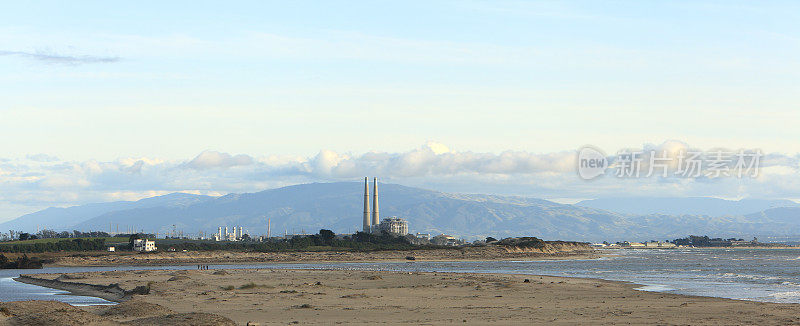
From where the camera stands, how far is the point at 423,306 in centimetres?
4709

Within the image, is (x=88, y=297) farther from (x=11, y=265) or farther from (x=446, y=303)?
(x=11, y=265)

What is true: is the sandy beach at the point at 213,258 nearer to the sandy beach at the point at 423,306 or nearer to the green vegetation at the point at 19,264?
the green vegetation at the point at 19,264

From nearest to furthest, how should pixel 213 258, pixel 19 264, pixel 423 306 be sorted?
pixel 423 306, pixel 19 264, pixel 213 258

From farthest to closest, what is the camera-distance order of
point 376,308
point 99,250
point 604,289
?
1. point 99,250
2. point 604,289
3. point 376,308

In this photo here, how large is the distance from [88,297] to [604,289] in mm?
38218

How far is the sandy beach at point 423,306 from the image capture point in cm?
3809

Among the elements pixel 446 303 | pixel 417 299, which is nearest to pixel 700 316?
pixel 446 303

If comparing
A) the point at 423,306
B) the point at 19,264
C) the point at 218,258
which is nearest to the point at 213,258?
the point at 218,258

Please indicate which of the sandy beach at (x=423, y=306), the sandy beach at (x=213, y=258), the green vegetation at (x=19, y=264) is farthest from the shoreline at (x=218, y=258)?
the sandy beach at (x=423, y=306)

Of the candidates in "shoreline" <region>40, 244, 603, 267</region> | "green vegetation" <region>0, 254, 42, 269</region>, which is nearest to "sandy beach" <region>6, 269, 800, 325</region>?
"green vegetation" <region>0, 254, 42, 269</region>

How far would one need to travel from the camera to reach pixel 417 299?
52.4 m

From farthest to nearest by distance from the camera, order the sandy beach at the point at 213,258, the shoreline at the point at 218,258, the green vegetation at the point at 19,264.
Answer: the sandy beach at the point at 213,258
the shoreline at the point at 218,258
the green vegetation at the point at 19,264

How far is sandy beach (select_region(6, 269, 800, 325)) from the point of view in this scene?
125 ft

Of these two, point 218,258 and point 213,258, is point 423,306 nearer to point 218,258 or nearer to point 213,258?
point 218,258
